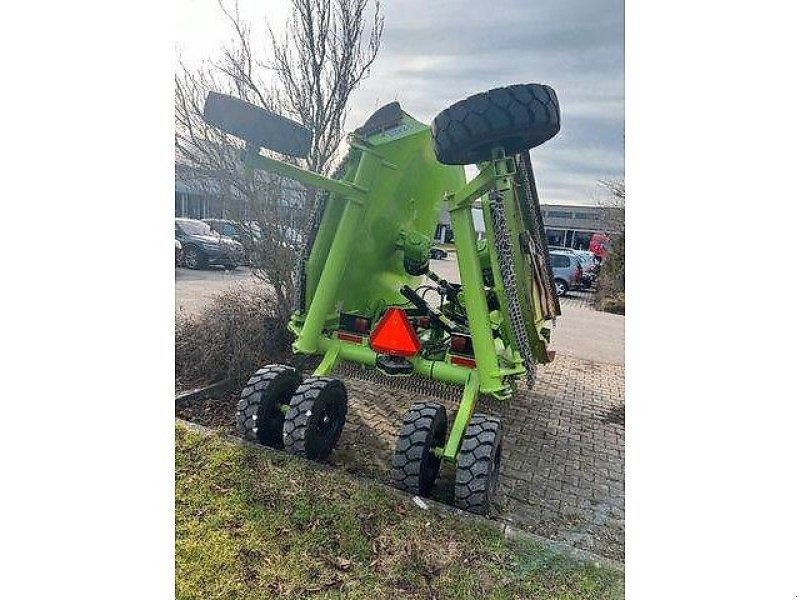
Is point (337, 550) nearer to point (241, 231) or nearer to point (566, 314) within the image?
point (566, 314)

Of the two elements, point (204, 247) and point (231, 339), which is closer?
point (204, 247)

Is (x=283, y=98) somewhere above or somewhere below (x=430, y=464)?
above

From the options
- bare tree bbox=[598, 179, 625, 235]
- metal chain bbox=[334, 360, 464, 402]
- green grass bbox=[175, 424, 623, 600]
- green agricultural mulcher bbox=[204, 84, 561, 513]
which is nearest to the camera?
bare tree bbox=[598, 179, 625, 235]

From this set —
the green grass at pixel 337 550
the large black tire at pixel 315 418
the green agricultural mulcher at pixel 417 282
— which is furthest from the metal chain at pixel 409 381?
the green grass at pixel 337 550

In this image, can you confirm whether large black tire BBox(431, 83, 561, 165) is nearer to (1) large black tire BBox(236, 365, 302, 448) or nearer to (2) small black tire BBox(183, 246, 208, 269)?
(2) small black tire BBox(183, 246, 208, 269)

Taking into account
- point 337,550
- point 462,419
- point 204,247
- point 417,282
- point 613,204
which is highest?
point 613,204

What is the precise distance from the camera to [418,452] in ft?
4.76

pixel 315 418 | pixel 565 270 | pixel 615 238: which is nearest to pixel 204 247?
pixel 315 418

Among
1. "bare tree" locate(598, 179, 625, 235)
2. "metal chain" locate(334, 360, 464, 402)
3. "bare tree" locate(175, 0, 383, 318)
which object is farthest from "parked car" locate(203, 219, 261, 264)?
Answer: "bare tree" locate(598, 179, 625, 235)

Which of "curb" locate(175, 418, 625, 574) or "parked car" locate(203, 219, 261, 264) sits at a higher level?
"parked car" locate(203, 219, 261, 264)

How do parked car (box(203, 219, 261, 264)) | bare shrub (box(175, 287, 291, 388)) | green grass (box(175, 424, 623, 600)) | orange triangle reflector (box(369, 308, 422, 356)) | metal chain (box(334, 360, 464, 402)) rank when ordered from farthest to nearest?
bare shrub (box(175, 287, 291, 388)), parked car (box(203, 219, 261, 264)), metal chain (box(334, 360, 464, 402)), orange triangle reflector (box(369, 308, 422, 356)), green grass (box(175, 424, 623, 600))

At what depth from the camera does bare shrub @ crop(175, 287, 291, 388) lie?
6.66 feet

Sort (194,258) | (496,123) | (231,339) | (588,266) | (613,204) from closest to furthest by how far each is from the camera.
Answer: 1. (613,204)
2. (496,123)
3. (588,266)
4. (194,258)
5. (231,339)

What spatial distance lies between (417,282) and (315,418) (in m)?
0.74
